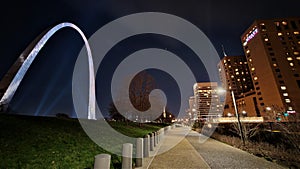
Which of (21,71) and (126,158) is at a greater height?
(21,71)

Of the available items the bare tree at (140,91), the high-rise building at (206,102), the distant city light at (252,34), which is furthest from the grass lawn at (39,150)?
the high-rise building at (206,102)

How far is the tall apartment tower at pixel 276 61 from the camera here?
6731 cm

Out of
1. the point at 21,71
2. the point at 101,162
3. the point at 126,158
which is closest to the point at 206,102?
the point at 21,71

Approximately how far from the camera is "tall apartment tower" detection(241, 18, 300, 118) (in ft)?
221

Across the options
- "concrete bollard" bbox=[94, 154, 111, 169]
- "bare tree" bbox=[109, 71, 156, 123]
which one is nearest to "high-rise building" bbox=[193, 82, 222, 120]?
"bare tree" bbox=[109, 71, 156, 123]

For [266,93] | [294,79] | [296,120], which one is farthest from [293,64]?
[296,120]

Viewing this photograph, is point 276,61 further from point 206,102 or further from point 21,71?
point 21,71

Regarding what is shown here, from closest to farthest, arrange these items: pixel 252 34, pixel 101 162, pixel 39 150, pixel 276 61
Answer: pixel 101 162
pixel 39 150
pixel 276 61
pixel 252 34

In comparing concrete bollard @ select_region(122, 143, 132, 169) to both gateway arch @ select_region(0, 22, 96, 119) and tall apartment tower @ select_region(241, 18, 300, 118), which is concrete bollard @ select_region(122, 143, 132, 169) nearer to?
gateway arch @ select_region(0, 22, 96, 119)

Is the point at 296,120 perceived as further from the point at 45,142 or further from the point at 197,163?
the point at 45,142

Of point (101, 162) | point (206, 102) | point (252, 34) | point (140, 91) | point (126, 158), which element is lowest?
point (126, 158)

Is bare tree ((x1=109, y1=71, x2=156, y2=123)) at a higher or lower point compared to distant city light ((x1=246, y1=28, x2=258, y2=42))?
lower

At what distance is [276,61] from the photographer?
73.1m

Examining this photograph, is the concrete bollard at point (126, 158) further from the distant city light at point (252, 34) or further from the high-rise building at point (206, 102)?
the high-rise building at point (206, 102)
